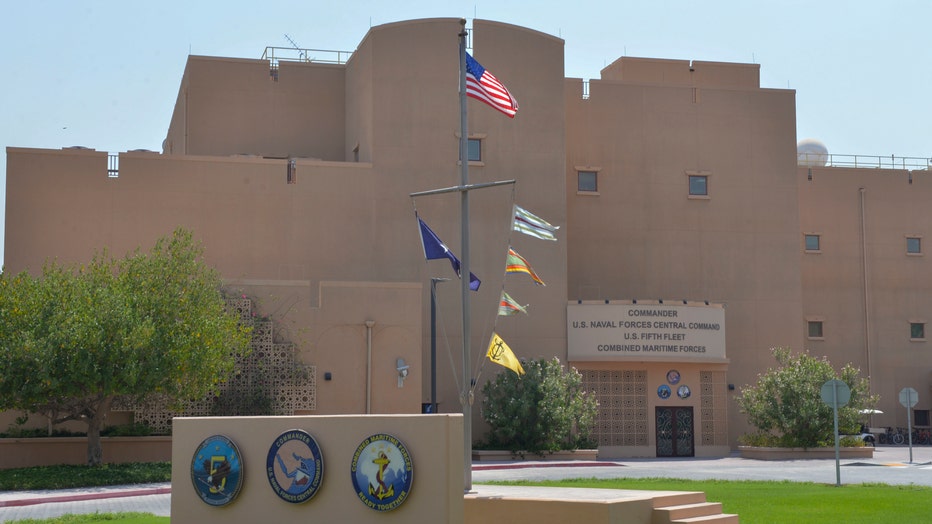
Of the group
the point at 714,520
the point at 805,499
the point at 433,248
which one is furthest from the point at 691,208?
the point at 714,520

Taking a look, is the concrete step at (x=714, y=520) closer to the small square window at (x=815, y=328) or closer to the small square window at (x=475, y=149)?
the small square window at (x=475, y=149)

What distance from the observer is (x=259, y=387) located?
115 ft

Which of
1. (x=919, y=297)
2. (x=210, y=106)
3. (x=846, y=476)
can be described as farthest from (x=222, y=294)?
(x=919, y=297)

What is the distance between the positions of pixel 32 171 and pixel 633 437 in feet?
73.8

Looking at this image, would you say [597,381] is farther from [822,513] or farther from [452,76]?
[822,513]

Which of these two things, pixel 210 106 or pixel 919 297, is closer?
pixel 210 106

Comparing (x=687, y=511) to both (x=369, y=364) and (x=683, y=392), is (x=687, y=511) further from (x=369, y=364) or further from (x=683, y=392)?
(x=683, y=392)

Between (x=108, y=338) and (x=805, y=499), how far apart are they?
17.3 meters

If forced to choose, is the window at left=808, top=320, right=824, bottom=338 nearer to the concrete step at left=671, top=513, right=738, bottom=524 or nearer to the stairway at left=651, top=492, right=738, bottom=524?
the concrete step at left=671, top=513, right=738, bottom=524

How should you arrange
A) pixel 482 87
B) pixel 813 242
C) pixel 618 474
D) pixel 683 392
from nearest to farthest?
pixel 482 87, pixel 618 474, pixel 683 392, pixel 813 242

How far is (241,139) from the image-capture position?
143 feet

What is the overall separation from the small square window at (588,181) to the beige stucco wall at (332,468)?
2981cm

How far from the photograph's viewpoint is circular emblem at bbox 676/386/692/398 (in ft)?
138

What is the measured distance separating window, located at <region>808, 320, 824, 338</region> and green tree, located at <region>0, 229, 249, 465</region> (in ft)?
90.8
